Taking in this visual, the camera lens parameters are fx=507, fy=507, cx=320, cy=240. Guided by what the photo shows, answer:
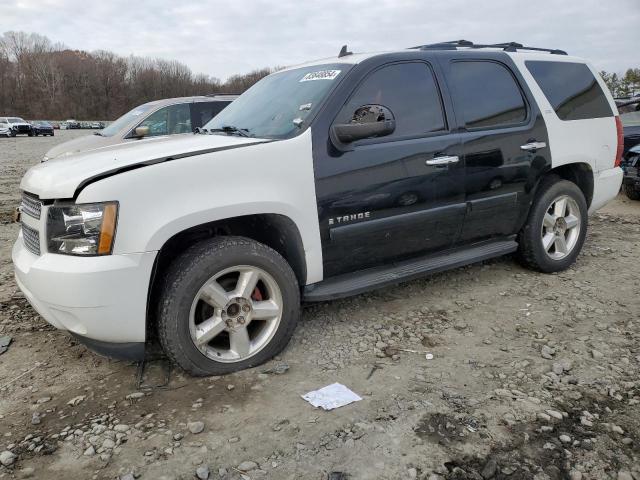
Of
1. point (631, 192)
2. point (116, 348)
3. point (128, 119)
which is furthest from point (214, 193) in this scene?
point (631, 192)

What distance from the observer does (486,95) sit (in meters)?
3.98

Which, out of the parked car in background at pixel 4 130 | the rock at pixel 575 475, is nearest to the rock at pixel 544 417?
the rock at pixel 575 475

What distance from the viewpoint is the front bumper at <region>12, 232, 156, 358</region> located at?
2559 millimetres

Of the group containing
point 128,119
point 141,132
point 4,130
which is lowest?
point 141,132

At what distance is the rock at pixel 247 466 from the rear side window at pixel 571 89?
378 centimetres

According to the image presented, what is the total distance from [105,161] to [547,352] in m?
2.88

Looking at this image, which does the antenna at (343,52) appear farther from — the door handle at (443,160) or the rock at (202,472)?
the rock at (202,472)

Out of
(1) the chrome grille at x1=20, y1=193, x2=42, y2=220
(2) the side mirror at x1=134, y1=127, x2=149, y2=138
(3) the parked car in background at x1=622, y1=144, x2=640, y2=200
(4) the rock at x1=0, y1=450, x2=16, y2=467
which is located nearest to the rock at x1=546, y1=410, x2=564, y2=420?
(4) the rock at x1=0, y1=450, x2=16, y2=467

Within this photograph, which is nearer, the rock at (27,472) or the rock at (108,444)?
the rock at (27,472)

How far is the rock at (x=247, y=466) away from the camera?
2209mm

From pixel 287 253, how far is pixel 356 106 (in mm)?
1076

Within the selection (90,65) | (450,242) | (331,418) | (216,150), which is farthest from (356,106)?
(90,65)

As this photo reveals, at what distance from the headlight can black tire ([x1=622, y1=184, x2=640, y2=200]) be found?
8.29m

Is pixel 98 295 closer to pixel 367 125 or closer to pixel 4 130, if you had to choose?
pixel 367 125
